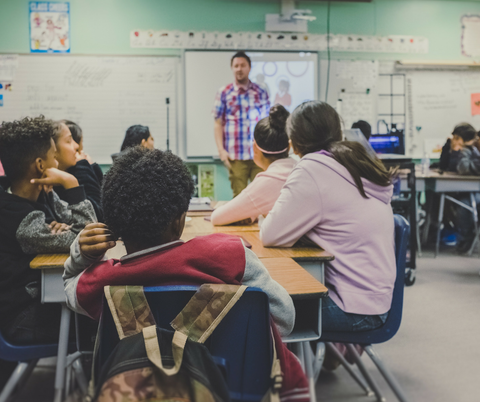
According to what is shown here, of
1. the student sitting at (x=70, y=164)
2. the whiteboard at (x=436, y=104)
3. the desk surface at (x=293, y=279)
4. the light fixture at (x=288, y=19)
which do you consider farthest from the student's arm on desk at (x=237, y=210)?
the whiteboard at (x=436, y=104)

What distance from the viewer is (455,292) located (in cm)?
343

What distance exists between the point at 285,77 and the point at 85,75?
84.0 inches

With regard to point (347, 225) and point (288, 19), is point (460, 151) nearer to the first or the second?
point (288, 19)

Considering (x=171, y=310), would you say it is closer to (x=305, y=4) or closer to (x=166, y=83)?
(x=166, y=83)

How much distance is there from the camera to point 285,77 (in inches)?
208

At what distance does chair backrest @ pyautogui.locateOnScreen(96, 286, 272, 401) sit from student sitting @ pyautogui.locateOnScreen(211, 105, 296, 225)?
3.98ft

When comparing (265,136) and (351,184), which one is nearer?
(351,184)

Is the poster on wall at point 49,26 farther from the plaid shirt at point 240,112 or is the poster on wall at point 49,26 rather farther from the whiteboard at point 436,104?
the whiteboard at point 436,104

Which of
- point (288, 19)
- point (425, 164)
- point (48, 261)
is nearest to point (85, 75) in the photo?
point (288, 19)

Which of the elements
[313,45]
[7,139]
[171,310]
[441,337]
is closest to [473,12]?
[313,45]

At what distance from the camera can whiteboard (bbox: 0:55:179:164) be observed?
4.92 meters

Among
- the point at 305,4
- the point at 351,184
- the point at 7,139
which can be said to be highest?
the point at 305,4

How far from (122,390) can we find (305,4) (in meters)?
5.31

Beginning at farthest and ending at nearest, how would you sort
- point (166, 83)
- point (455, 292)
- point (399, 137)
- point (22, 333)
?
point (166, 83) < point (399, 137) < point (455, 292) < point (22, 333)
